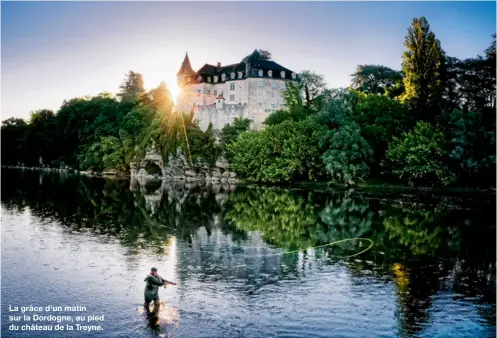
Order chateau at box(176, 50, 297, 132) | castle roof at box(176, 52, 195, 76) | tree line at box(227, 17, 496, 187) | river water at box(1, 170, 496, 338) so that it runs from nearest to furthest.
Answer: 1. river water at box(1, 170, 496, 338)
2. tree line at box(227, 17, 496, 187)
3. chateau at box(176, 50, 297, 132)
4. castle roof at box(176, 52, 195, 76)

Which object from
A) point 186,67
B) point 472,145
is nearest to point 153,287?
point 472,145

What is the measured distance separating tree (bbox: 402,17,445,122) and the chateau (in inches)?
1160

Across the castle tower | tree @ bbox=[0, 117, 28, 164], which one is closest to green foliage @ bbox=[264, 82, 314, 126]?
the castle tower

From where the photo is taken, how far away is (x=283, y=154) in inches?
2544

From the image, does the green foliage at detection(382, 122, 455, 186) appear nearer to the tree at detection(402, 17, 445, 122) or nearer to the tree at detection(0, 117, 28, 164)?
the tree at detection(402, 17, 445, 122)

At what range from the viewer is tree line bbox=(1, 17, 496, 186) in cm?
5509

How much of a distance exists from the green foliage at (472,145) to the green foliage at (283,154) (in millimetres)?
16453

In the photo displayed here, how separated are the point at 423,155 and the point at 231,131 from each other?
31622 mm

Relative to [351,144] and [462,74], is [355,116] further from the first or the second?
[462,74]

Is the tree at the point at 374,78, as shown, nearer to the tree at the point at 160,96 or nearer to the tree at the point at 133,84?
the tree at the point at 160,96

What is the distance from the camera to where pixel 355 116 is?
6412 centimetres

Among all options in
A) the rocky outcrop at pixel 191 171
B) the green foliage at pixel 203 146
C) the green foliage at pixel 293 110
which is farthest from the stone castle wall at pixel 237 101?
the rocky outcrop at pixel 191 171

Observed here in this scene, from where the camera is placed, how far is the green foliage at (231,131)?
7512 cm

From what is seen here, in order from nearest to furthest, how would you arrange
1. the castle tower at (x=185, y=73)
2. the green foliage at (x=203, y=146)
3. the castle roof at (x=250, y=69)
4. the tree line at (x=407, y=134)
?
the tree line at (x=407, y=134), the green foliage at (x=203, y=146), the castle roof at (x=250, y=69), the castle tower at (x=185, y=73)
